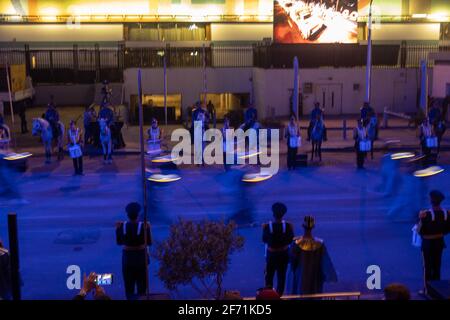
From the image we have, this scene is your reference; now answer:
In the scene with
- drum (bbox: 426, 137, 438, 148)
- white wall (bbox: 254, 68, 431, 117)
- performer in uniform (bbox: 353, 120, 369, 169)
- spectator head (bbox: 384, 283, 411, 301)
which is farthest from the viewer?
white wall (bbox: 254, 68, 431, 117)

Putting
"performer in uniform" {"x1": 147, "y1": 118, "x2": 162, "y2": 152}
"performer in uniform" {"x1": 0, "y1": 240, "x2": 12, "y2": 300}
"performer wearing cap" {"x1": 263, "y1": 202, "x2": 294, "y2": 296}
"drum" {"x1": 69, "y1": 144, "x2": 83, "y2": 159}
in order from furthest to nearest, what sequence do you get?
"performer in uniform" {"x1": 147, "y1": 118, "x2": 162, "y2": 152} < "drum" {"x1": 69, "y1": 144, "x2": 83, "y2": 159} < "performer wearing cap" {"x1": 263, "y1": 202, "x2": 294, "y2": 296} < "performer in uniform" {"x1": 0, "y1": 240, "x2": 12, "y2": 300}

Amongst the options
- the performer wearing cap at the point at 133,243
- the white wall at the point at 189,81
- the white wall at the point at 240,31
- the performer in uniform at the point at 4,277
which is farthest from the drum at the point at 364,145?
the white wall at the point at 240,31

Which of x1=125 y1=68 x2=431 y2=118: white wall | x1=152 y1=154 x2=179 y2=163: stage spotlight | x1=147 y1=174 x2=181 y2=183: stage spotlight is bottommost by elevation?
x1=147 y1=174 x2=181 y2=183: stage spotlight

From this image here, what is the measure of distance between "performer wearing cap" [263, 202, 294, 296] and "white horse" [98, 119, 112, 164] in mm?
11144

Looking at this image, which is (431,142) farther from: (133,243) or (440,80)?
(440,80)

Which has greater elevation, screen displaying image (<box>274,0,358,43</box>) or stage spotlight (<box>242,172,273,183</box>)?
screen displaying image (<box>274,0,358,43</box>)

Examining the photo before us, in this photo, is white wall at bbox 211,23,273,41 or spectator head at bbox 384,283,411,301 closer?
spectator head at bbox 384,283,411,301

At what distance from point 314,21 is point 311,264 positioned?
2555 centimetres

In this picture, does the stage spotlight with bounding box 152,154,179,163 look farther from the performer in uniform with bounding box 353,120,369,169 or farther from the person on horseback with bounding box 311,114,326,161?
the performer in uniform with bounding box 353,120,369,169

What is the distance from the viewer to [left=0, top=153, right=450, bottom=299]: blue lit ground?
9.31 meters

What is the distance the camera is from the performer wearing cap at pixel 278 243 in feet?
26.5

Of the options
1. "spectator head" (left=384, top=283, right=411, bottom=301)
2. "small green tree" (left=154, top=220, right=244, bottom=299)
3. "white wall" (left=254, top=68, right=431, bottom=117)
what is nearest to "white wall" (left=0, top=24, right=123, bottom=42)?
"white wall" (left=254, top=68, right=431, bottom=117)

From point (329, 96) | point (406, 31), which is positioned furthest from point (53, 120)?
point (406, 31)
